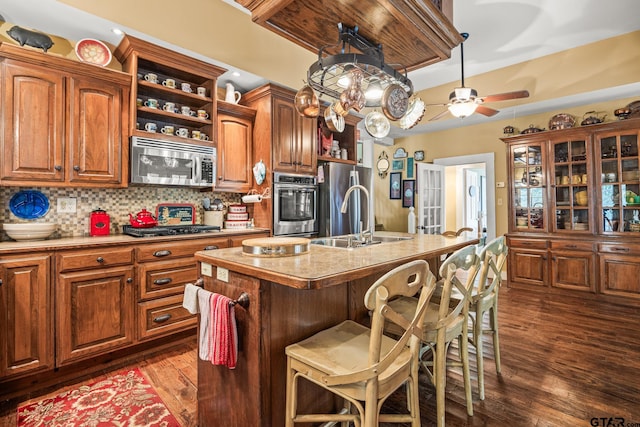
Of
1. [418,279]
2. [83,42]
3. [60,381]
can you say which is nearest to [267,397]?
[418,279]

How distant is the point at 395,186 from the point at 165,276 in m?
4.68

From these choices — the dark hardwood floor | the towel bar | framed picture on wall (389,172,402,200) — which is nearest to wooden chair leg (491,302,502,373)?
the dark hardwood floor

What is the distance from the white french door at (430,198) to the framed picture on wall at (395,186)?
774 mm

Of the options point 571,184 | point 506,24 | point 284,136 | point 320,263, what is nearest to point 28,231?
point 320,263

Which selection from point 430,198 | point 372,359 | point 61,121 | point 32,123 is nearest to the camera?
point 372,359

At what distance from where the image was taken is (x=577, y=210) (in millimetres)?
3965

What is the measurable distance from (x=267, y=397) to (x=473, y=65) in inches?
183

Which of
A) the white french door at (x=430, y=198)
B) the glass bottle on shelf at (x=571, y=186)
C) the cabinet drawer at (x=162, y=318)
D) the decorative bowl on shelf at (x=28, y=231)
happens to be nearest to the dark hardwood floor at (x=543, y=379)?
the cabinet drawer at (x=162, y=318)

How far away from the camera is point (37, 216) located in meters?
2.43

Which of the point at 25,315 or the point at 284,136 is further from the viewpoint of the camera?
the point at 284,136

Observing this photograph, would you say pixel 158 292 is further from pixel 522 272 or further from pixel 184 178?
pixel 522 272

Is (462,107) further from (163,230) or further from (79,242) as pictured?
(79,242)

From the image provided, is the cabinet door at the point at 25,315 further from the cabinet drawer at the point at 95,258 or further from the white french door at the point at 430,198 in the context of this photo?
the white french door at the point at 430,198

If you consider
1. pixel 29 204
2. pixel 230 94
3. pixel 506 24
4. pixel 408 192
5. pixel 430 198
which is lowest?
pixel 29 204
